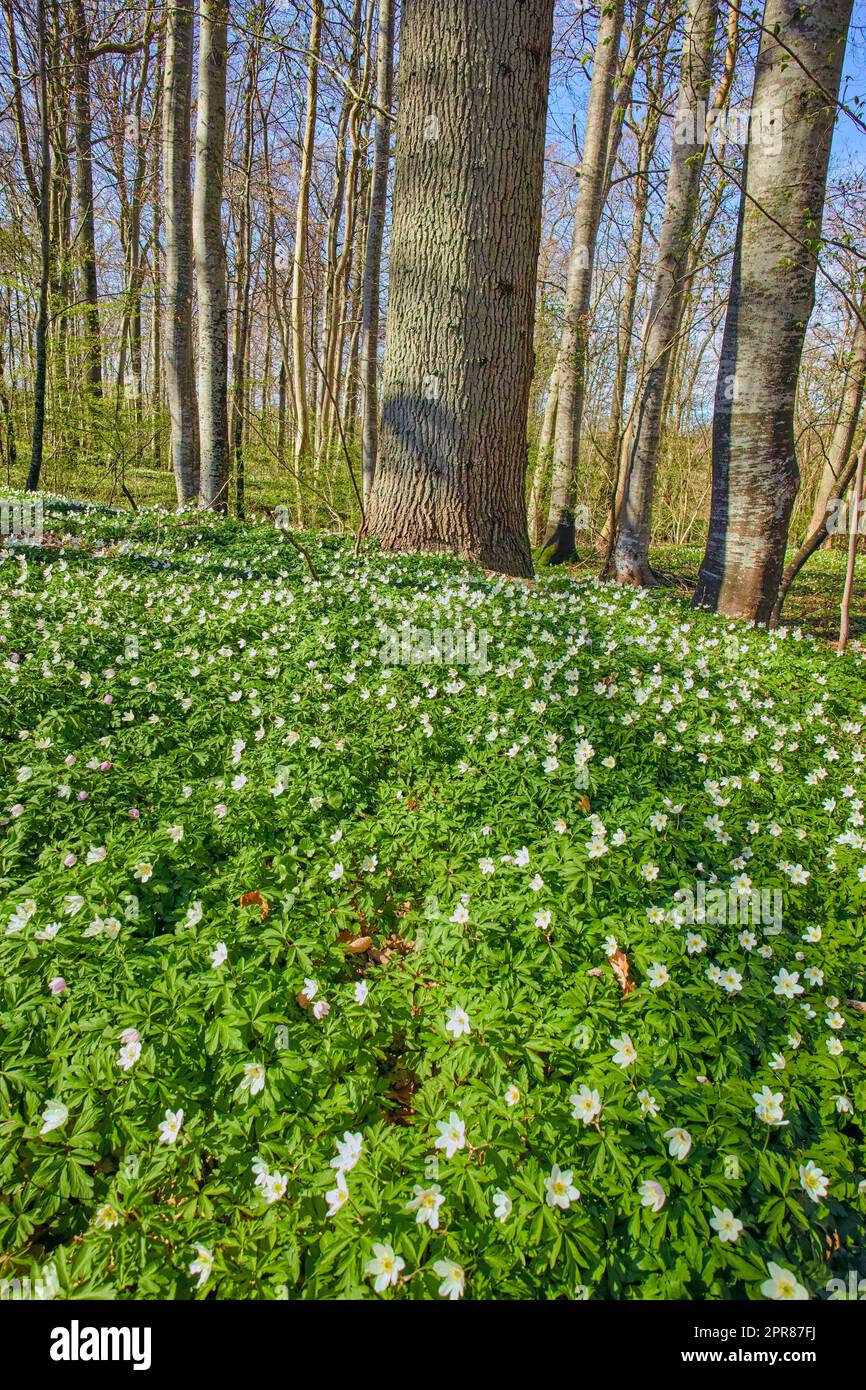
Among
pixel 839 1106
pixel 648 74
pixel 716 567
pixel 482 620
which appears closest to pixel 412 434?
pixel 482 620

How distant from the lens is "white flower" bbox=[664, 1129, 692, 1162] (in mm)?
1452

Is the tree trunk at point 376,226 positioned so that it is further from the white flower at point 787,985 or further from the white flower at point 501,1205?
the white flower at point 501,1205

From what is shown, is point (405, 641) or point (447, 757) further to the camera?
point (405, 641)

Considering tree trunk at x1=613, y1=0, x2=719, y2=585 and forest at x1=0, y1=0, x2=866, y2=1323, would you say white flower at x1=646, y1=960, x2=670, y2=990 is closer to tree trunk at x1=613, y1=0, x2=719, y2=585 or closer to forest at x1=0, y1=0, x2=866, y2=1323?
forest at x1=0, y1=0, x2=866, y2=1323

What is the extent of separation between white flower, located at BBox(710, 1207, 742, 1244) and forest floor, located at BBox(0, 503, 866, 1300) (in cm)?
3

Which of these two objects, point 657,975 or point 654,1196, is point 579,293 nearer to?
point 657,975

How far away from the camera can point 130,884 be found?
7.20ft

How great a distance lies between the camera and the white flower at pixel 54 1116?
1.51 metres

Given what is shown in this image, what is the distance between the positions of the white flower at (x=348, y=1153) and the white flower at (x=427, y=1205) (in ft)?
0.48

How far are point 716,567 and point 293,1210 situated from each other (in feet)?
16.5

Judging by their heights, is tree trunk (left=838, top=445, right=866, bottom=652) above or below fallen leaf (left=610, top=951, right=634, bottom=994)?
above

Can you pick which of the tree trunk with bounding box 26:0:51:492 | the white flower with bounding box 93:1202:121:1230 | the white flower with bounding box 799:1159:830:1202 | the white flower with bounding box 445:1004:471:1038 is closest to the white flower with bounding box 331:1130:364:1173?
the white flower with bounding box 445:1004:471:1038

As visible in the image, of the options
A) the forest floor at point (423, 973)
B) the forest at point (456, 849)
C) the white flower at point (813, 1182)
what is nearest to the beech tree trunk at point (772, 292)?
the forest at point (456, 849)
